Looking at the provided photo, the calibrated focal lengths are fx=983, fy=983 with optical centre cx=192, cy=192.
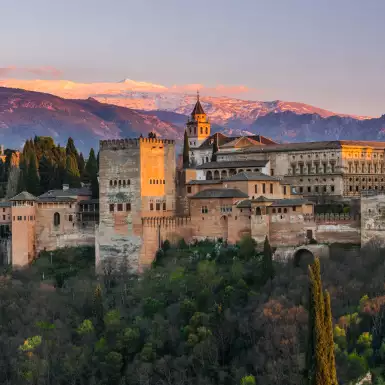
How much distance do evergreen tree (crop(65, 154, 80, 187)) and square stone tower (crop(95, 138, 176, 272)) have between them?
10456 mm

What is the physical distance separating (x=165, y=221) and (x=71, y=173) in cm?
1310

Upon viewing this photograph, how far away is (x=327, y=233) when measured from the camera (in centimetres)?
4947

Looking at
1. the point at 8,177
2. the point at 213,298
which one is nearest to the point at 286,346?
the point at 213,298

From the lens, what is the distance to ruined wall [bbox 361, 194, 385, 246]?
4800 cm

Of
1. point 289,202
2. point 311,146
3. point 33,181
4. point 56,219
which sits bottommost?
point 56,219

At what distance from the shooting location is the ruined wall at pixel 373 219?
157ft

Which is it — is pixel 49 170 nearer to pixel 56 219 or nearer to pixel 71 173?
pixel 71 173

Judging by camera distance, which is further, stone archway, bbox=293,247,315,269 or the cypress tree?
stone archway, bbox=293,247,315,269

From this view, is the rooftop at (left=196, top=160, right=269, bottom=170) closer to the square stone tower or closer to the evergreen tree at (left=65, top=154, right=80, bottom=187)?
the evergreen tree at (left=65, top=154, right=80, bottom=187)

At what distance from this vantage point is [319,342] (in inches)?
1224

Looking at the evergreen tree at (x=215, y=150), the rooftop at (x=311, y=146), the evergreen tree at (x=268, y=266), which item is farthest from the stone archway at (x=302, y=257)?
the evergreen tree at (x=215, y=150)

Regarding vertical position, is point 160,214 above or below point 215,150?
below

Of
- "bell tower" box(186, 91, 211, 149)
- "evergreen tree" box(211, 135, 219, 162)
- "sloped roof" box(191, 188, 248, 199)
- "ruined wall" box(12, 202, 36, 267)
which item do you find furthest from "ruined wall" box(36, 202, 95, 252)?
"bell tower" box(186, 91, 211, 149)

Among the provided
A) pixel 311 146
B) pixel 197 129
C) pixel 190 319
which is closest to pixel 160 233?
pixel 190 319
